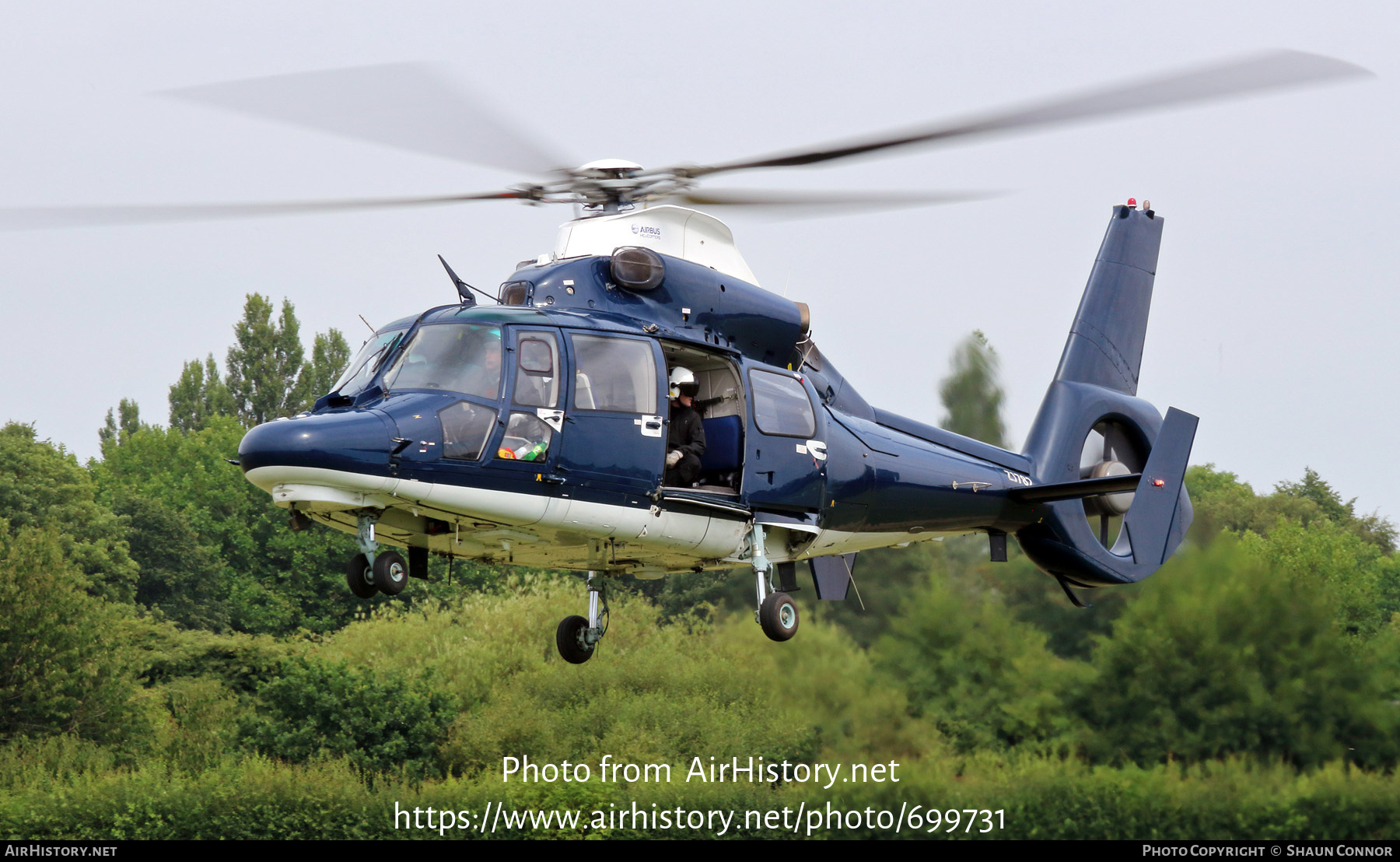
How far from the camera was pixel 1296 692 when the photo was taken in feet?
52.7

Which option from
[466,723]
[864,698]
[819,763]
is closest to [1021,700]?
[864,698]

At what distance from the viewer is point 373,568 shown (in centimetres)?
1171

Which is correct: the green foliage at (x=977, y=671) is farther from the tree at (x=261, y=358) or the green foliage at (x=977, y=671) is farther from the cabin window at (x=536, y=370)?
the tree at (x=261, y=358)

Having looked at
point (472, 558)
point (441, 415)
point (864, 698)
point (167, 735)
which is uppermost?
Answer: point (441, 415)

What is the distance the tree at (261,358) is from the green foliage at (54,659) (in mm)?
29409

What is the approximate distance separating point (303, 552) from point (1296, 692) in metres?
37.5

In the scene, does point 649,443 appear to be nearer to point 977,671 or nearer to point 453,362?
point 453,362

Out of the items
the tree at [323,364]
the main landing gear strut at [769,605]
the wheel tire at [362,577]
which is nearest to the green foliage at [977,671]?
the main landing gear strut at [769,605]

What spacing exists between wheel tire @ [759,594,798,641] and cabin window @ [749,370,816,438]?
5.02 ft

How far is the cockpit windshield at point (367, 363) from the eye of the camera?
40.1 ft

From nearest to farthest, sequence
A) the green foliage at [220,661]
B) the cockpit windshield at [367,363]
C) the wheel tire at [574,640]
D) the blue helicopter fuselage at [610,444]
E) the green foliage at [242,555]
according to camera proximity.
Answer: the blue helicopter fuselage at [610,444] < the cockpit windshield at [367,363] < the wheel tire at [574,640] < the green foliage at [220,661] < the green foliage at [242,555]

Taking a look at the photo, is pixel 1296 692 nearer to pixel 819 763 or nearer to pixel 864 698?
pixel 864 698

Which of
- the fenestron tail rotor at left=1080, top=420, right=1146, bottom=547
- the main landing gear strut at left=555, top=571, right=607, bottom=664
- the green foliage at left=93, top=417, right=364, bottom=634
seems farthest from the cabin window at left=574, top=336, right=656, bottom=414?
the green foliage at left=93, top=417, right=364, bottom=634

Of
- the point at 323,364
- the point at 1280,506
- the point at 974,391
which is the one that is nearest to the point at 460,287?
the point at 974,391
